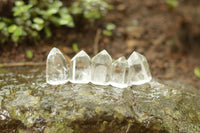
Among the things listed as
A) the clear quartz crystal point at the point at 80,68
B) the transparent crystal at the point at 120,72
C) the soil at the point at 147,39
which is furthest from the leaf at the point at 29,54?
the transparent crystal at the point at 120,72

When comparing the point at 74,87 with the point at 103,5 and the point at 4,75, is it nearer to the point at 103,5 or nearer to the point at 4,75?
the point at 4,75

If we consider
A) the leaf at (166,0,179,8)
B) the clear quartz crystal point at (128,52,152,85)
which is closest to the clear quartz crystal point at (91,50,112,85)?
the clear quartz crystal point at (128,52,152,85)

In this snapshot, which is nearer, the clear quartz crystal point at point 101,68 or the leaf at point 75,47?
the clear quartz crystal point at point 101,68

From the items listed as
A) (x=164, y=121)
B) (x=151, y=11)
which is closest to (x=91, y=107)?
(x=164, y=121)

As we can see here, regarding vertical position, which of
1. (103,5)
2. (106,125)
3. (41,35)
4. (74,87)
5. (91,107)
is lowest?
(106,125)

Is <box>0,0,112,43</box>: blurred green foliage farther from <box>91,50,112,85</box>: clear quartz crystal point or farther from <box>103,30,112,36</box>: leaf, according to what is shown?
<box>91,50,112,85</box>: clear quartz crystal point

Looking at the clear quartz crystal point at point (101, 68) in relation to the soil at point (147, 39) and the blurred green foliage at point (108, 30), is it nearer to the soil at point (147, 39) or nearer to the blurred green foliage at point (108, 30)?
the soil at point (147, 39)
